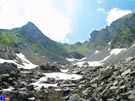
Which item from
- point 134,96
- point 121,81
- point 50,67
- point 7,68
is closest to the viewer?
point 134,96

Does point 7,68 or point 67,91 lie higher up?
point 7,68

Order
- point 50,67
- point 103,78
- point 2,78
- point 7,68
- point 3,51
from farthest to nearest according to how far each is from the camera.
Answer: point 3,51 → point 50,67 → point 7,68 → point 2,78 → point 103,78

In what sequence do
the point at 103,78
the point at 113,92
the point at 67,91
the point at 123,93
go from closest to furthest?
the point at 123,93 < the point at 113,92 < the point at 103,78 < the point at 67,91

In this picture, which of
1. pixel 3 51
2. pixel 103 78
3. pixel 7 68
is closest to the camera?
pixel 103 78

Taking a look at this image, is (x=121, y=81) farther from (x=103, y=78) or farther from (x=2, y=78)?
(x=2, y=78)

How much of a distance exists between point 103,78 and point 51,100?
10192 mm

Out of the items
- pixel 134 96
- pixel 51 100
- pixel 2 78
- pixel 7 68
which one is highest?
pixel 7 68

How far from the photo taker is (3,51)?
19788 centimetres

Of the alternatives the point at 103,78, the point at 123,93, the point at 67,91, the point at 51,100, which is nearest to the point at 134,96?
the point at 123,93

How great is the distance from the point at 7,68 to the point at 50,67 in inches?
2307

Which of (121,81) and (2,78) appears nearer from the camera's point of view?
(121,81)

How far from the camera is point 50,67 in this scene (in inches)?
5290

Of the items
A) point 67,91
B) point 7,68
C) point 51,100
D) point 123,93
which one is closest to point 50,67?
point 7,68

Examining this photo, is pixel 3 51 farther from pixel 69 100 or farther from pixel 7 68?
pixel 69 100
